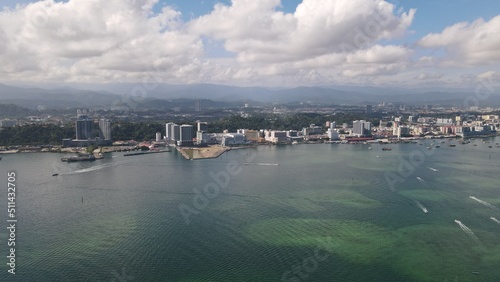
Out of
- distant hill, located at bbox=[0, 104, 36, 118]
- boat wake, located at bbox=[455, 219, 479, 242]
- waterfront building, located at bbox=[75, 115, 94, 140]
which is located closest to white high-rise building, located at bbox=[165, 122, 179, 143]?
waterfront building, located at bbox=[75, 115, 94, 140]

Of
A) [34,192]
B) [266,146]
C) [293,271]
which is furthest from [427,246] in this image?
[266,146]

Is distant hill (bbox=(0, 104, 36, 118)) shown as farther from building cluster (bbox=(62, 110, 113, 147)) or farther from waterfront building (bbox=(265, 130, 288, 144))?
waterfront building (bbox=(265, 130, 288, 144))

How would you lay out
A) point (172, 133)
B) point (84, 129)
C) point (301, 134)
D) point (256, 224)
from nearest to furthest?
point (256, 224) < point (84, 129) < point (172, 133) < point (301, 134)

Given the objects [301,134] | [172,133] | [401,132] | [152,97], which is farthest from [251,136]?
[152,97]

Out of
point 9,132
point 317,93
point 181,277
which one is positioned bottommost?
point 181,277

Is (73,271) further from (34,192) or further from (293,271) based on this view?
(34,192)

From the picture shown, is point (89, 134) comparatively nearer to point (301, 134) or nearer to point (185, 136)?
point (185, 136)

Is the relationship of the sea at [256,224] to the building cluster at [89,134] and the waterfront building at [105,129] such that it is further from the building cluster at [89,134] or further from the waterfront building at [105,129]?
the waterfront building at [105,129]

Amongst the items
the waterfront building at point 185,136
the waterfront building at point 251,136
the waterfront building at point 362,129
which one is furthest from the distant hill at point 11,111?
the waterfront building at point 362,129

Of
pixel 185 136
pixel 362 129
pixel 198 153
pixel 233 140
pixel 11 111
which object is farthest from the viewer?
pixel 11 111
